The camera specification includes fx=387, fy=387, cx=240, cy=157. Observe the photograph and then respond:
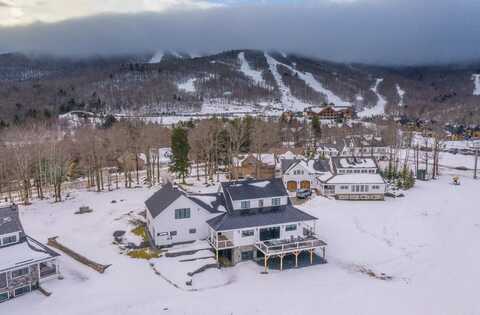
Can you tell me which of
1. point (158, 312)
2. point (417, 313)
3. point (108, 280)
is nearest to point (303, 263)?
point (417, 313)

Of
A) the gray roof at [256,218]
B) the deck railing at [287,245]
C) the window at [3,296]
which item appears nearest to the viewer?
the window at [3,296]

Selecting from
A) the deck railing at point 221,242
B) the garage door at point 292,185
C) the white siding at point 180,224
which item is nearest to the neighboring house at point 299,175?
the garage door at point 292,185

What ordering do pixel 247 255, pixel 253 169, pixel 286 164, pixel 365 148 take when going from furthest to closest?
1. pixel 365 148
2. pixel 253 169
3. pixel 286 164
4. pixel 247 255

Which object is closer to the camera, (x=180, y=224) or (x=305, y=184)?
(x=180, y=224)

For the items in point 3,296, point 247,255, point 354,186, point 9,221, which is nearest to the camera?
point 3,296

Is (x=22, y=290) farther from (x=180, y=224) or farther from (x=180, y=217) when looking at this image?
(x=180, y=217)

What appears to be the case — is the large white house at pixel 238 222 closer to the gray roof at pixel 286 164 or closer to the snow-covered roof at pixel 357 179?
the snow-covered roof at pixel 357 179

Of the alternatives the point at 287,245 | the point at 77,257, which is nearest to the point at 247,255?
the point at 287,245
